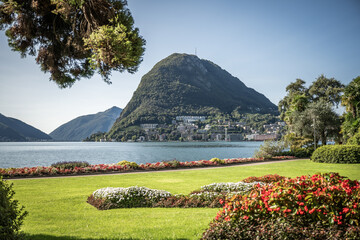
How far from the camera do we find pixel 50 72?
433 centimetres

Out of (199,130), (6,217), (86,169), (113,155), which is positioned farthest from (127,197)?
(199,130)

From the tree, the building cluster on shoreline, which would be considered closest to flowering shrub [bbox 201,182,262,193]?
the tree

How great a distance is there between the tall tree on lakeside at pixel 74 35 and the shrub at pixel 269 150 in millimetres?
30881

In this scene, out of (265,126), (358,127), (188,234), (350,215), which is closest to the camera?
(350,215)

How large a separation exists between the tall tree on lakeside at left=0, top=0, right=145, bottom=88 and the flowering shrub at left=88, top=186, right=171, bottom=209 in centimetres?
548

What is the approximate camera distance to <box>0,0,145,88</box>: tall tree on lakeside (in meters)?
3.00

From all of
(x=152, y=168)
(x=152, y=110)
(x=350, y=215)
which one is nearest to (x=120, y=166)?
(x=152, y=168)

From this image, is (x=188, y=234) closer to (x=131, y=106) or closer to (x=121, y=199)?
(x=121, y=199)

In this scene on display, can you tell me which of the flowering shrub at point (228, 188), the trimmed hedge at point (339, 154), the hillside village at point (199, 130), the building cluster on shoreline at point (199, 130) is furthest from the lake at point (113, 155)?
the building cluster on shoreline at point (199, 130)

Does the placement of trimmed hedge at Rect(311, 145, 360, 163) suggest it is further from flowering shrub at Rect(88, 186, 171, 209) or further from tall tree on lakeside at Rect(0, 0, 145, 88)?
tall tree on lakeside at Rect(0, 0, 145, 88)

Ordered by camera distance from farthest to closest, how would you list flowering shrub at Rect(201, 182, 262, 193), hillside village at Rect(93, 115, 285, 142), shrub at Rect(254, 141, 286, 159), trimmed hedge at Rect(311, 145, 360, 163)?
1. hillside village at Rect(93, 115, 285, 142)
2. shrub at Rect(254, 141, 286, 159)
3. trimmed hedge at Rect(311, 145, 360, 163)
4. flowering shrub at Rect(201, 182, 262, 193)

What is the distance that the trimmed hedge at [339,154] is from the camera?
25016 mm

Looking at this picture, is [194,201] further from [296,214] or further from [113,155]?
[113,155]

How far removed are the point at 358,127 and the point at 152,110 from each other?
141929 millimetres
